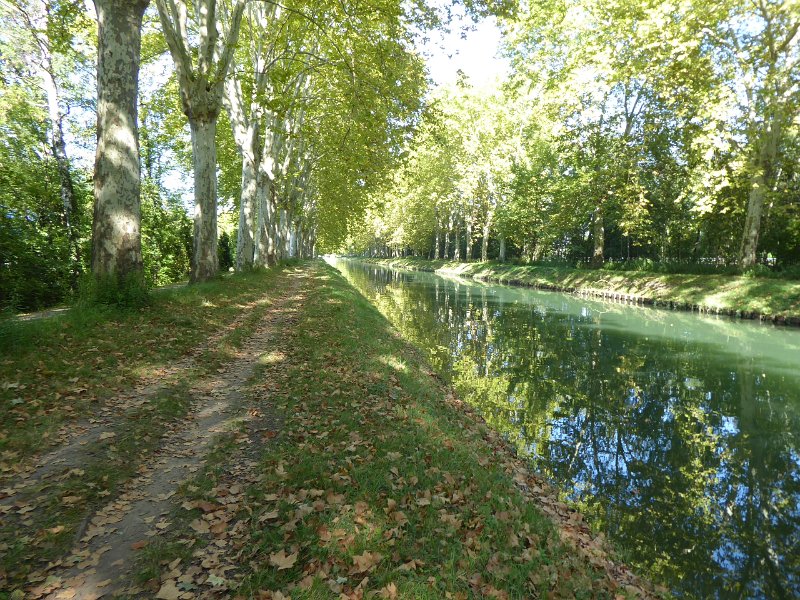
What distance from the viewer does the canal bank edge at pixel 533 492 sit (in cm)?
450

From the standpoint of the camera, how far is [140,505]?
166 inches

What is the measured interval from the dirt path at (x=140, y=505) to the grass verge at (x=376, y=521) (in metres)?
0.25

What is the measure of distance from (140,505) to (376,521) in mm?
2247

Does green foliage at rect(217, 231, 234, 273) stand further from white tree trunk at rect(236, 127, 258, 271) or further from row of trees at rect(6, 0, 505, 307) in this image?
white tree trunk at rect(236, 127, 258, 271)

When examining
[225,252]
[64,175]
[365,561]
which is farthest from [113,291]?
[225,252]

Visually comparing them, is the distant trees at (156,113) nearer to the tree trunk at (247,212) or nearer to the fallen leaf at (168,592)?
the tree trunk at (247,212)

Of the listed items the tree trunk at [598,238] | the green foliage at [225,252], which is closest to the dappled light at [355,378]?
the green foliage at [225,252]

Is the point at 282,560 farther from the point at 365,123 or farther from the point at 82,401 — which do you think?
the point at 365,123

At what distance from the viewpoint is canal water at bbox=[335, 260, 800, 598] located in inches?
213

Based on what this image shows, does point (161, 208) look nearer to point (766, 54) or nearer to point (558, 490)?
point (558, 490)

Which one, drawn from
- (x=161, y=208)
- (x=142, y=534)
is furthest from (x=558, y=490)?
(x=161, y=208)

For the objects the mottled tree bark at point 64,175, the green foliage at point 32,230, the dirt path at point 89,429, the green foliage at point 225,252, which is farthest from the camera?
the green foliage at point 225,252

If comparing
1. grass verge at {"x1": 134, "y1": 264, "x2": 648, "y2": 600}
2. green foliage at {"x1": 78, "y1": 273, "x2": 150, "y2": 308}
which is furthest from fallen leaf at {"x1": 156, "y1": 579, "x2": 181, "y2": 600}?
green foliage at {"x1": 78, "y1": 273, "x2": 150, "y2": 308}

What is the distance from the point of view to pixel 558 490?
6.54 m
